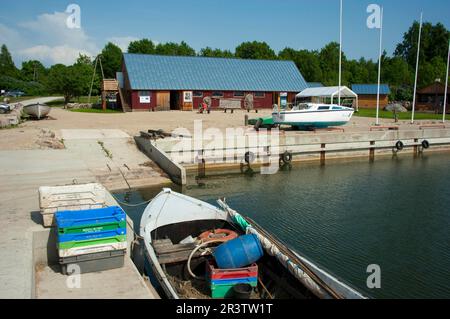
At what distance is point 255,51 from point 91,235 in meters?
95.0

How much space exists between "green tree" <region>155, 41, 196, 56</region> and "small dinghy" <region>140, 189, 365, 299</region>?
97668mm

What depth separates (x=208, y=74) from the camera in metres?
47.8

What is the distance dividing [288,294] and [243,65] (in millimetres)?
46075

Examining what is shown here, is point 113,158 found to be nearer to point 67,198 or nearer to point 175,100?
point 67,198

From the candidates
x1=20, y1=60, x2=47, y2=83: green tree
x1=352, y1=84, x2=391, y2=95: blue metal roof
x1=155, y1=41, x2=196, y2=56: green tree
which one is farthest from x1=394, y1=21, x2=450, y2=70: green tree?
x1=20, y1=60, x2=47, y2=83: green tree

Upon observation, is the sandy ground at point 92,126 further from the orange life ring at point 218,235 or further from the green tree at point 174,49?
the green tree at point 174,49

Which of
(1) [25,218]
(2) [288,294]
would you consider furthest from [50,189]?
(2) [288,294]

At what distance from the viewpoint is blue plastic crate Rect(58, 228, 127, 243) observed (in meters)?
7.40

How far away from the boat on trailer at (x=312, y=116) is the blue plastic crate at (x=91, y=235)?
21182 mm

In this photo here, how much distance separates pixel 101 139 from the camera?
2405 cm

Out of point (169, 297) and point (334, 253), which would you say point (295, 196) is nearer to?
point (334, 253)

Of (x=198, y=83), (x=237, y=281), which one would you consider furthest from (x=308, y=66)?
(x=237, y=281)

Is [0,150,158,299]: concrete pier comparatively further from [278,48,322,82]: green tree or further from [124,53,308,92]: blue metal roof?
[278,48,322,82]: green tree

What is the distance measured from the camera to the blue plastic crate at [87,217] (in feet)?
24.7
